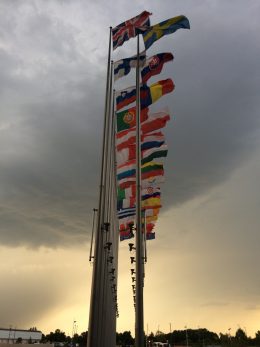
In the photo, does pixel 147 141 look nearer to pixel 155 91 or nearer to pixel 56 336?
pixel 155 91

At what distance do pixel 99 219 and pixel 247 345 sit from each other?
139 meters

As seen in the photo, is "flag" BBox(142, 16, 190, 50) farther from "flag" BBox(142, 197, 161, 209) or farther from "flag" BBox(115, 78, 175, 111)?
"flag" BBox(142, 197, 161, 209)

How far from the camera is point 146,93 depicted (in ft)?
78.4

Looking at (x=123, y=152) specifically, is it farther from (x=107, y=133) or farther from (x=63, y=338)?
(x=63, y=338)

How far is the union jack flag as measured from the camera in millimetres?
23328

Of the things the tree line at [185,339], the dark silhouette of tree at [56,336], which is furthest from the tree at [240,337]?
the dark silhouette of tree at [56,336]

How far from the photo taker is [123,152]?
24.8m

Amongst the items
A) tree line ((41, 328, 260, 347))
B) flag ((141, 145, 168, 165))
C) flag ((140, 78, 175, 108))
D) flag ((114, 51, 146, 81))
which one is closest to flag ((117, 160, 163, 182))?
flag ((141, 145, 168, 165))

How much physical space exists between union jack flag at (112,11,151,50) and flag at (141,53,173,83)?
166 centimetres

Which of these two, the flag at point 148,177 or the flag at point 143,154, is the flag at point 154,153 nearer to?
the flag at point 143,154

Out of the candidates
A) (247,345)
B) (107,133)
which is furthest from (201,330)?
(107,133)

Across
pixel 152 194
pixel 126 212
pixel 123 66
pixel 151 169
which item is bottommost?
pixel 126 212

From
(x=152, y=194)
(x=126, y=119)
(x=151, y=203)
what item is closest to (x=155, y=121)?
(x=126, y=119)

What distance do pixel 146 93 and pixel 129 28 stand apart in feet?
11.8
